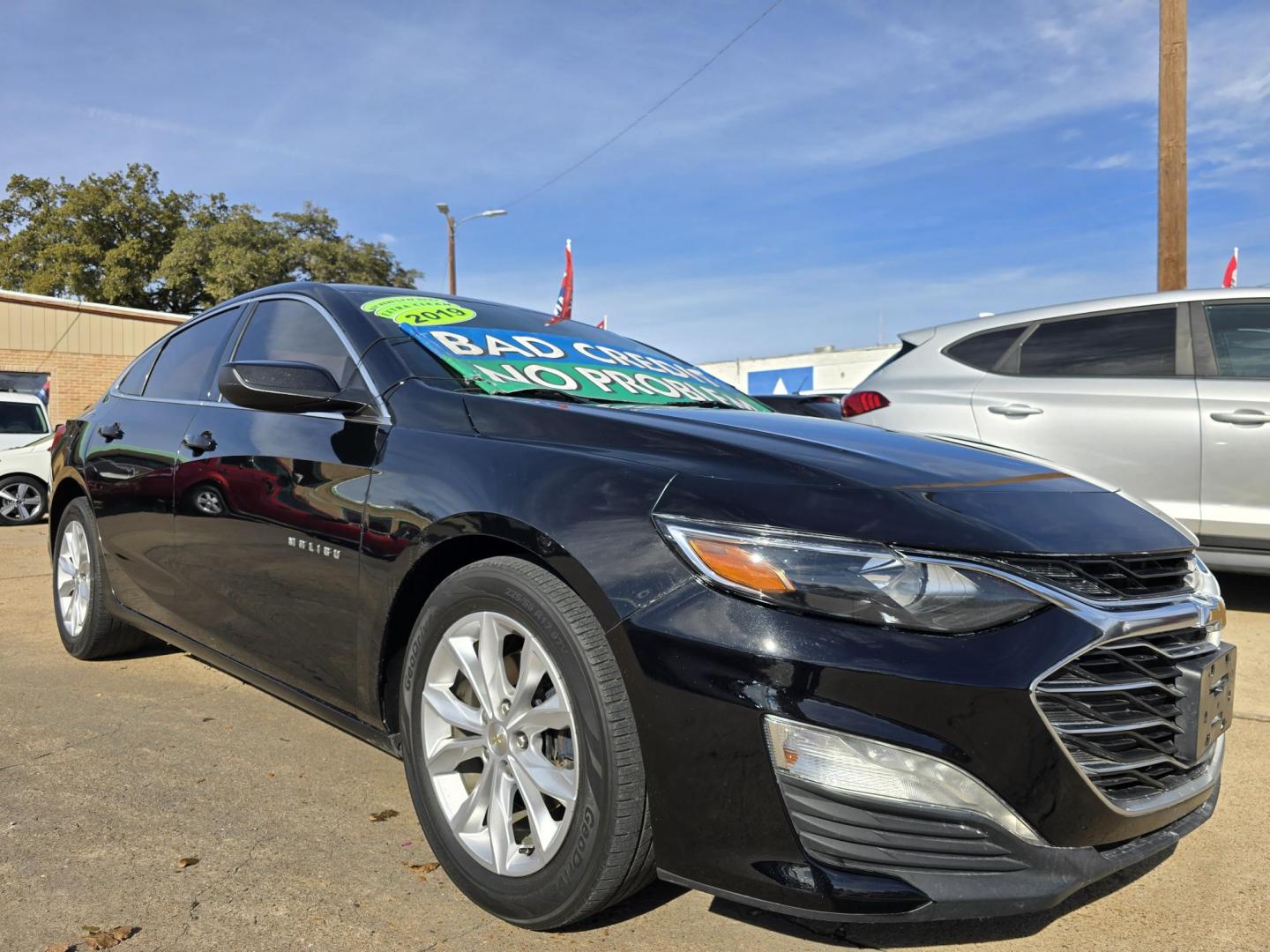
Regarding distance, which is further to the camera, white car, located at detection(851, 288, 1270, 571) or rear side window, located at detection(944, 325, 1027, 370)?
rear side window, located at detection(944, 325, 1027, 370)

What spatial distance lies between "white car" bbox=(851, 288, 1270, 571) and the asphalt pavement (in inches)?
59.5

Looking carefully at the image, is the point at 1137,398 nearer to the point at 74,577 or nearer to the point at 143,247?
the point at 74,577

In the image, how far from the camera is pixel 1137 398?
5000 mm

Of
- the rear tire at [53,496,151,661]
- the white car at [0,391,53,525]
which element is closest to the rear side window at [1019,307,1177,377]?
the rear tire at [53,496,151,661]

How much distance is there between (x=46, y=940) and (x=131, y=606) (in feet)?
6.42

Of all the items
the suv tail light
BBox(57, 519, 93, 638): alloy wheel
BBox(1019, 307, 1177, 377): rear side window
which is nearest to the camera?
BBox(57, 519, 93, 638): alloy wheel

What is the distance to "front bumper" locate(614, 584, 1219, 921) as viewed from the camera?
1.67 metres

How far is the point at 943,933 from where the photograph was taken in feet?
6.86

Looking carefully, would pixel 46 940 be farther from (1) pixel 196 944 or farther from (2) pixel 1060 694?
(2) pixel 1060 694

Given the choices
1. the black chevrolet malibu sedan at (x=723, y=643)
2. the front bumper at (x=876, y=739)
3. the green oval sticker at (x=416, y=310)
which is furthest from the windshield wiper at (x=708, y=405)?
the front bumper at (x=876, y=739)

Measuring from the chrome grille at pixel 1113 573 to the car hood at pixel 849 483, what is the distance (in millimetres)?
25

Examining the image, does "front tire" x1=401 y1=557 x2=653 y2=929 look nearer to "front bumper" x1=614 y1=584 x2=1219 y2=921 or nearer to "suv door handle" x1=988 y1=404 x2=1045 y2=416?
"front bumper" x1=614 y1=584 x2=1219 y2=921

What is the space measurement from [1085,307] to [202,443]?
450 centimetres

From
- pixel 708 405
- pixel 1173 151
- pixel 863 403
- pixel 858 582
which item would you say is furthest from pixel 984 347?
pixel 1173 151
